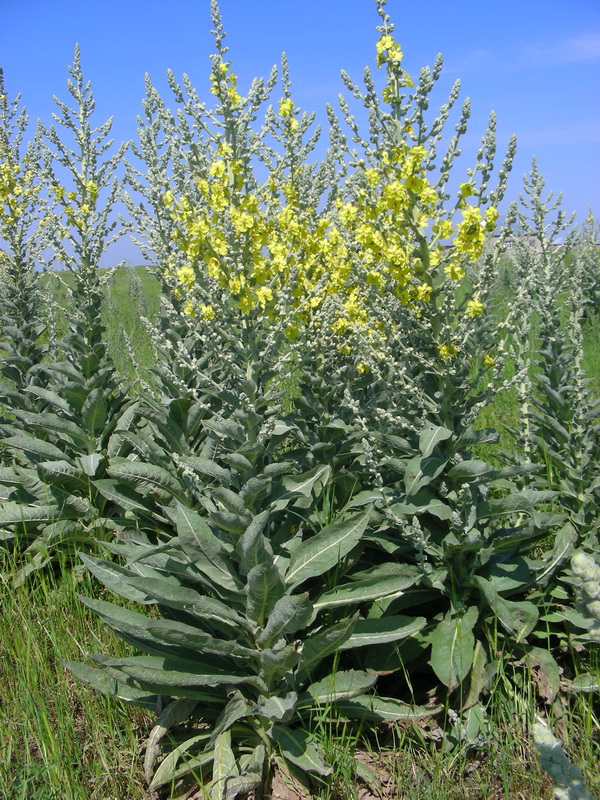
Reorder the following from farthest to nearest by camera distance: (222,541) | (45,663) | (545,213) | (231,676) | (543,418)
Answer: (545,213)
(543,418)
(45,663)
(222,541)
(231,676)

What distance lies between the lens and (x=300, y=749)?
8.17 feet

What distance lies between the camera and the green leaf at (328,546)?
9.15 feet

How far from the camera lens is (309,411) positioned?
149 inches

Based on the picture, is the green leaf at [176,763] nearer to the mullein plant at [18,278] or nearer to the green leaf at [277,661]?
the green leaf at [277,661]

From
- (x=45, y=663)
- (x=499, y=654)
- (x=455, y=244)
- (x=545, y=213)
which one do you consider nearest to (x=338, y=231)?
(x=455, y=244)

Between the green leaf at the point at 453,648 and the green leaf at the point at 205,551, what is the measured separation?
84cm

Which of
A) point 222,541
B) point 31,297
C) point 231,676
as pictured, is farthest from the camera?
point 31,297

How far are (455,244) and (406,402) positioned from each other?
30.4 inches

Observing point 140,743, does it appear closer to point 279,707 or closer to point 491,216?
point 279,707

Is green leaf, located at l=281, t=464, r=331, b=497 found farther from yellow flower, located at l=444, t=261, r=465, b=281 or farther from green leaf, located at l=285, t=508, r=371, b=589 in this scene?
yellow flower, located at l=444, t=261, r=465, b=281

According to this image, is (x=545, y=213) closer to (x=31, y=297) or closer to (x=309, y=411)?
(x=309, y=411)

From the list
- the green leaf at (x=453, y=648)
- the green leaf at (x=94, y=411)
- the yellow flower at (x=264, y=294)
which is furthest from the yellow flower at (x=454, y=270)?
the green leaf at (x=94, y=411)

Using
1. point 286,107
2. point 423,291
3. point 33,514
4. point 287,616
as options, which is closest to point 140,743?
point 287,616

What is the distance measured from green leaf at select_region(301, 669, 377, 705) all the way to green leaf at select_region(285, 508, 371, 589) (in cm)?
40
